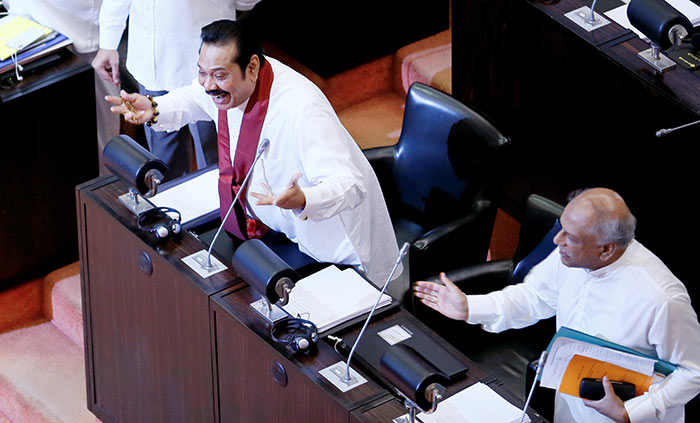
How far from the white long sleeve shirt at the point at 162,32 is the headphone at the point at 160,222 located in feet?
3.48

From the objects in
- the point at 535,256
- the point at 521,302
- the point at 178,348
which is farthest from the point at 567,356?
the point at 178,348

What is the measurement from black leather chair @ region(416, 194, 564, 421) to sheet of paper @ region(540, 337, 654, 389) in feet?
2.45

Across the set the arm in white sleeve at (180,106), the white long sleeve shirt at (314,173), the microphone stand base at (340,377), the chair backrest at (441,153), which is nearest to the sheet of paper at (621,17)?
the chair backrest at (441,153)

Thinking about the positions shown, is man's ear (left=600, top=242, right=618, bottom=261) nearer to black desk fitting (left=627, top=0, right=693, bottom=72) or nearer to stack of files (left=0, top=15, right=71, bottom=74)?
black desk fitting (left=627, top=0, right=693, bottom=72)

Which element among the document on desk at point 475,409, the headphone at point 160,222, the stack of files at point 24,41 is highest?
the stack of files at point 24,41

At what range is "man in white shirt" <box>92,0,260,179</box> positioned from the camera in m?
4.72

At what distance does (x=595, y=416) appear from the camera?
3.46m

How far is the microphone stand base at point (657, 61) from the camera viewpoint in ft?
14.4

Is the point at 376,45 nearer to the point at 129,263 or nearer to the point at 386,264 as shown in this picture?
the point at 386,264

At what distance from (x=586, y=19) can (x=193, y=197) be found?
1.59m

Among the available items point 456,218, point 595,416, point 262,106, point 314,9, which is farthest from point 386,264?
point 314,9

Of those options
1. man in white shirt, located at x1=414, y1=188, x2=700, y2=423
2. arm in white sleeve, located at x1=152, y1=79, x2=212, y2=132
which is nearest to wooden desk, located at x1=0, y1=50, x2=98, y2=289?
arm in white sleeve, located at x1=152, y1=79, x2=212, y2=132

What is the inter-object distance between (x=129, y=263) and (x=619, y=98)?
1.82 m

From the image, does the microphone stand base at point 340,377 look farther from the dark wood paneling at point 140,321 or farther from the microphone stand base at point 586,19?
the microphone stand base at point 586,19
